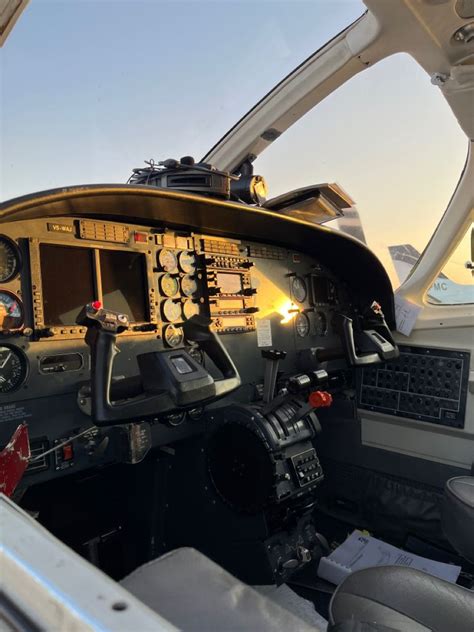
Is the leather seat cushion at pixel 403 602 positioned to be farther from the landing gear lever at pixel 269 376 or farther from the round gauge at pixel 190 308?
the round gauge at pixel 190 308

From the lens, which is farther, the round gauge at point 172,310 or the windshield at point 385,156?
the windshield at point 385,156

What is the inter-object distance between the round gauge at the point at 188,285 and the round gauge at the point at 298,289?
0.64m

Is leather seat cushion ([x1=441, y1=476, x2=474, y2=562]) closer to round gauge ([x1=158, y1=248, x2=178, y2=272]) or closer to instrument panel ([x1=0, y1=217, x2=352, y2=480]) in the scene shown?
instrument panel ([x1=0, y1=217, x2=352, y2=480])

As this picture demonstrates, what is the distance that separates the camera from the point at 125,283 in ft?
5.98

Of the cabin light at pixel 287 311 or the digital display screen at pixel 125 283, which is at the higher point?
the digital display screen at pixel 125 283

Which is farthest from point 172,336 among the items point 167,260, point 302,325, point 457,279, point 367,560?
point 457,279

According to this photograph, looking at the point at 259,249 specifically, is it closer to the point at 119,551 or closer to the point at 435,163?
the point at 435,163

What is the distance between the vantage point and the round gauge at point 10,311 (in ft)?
4.73

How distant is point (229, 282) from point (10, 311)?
968 millimetres

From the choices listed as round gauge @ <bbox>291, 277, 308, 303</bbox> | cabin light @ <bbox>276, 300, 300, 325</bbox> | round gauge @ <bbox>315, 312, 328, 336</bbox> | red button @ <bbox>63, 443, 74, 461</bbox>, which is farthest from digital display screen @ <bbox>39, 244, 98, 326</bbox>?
round gauge @ <bbox>315, 312, 328, 336</bbox>

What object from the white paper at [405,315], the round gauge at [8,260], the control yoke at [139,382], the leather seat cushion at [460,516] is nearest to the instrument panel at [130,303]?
the round gauge at [8,260]

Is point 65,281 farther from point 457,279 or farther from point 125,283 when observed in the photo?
point 457,279

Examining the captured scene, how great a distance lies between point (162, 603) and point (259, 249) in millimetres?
1894

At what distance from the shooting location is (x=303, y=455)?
1.75m
